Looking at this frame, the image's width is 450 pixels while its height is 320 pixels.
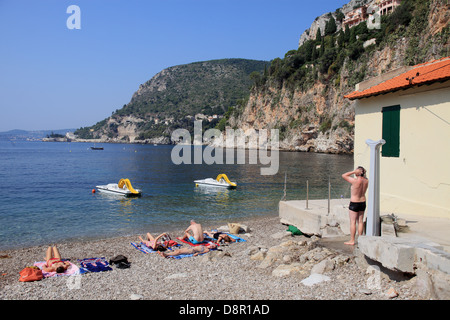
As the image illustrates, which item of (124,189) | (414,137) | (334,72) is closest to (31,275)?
(414,137)

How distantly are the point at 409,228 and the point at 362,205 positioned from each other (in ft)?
4.35

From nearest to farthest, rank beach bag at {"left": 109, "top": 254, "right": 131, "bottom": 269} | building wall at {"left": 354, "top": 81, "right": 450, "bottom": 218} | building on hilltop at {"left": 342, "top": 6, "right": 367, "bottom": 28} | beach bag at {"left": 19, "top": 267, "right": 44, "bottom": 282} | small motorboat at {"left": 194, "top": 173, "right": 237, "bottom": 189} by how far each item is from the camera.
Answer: beach bag at {"left": 19, "top": 267, "right": 44, "bottom": 282} → building wall at {"left": 354, "top": 81, "right": 450, "bottom": 218} → beach bag at {"left": 109, "top": 254, "right": 131, "bottom": 269} → small motorboat at {"left": 194, "top": 173, "right": 237, "bottom": 189} → building on hilltop at {"left": 342, "top": 6, "right": 367, "bottom": 28}

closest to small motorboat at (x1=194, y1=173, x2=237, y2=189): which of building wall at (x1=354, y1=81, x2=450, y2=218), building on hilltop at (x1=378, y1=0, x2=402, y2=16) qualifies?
building wall at (x1=354, y1=81, x2=450, y2=218)

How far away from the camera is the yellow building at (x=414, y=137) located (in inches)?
372

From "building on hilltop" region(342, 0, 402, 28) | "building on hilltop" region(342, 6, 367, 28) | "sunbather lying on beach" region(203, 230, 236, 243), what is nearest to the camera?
"sunbather lying on beach" region(203, 230, 236, 243)

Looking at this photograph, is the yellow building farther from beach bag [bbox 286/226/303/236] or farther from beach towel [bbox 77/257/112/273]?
beach towel [bbox 77/257/112/273]

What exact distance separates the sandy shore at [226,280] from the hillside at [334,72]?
153ft

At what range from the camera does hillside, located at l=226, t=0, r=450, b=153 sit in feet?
174

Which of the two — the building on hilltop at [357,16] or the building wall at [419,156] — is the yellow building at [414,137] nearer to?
the building wall at [419,156]

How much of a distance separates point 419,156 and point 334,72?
7580cm

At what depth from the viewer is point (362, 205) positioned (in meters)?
8.38

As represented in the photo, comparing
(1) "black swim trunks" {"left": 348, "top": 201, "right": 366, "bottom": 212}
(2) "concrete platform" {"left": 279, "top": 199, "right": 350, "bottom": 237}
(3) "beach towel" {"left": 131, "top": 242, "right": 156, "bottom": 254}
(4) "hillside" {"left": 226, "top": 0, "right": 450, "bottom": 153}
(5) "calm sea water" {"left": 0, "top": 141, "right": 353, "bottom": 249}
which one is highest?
(4) "hillside" {"left": 226, "top": 0, "right": 450, "bottom": 153}

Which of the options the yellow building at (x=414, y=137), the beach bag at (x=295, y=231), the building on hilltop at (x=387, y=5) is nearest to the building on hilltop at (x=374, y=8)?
the building on hilltop at (x=387, y=5)
